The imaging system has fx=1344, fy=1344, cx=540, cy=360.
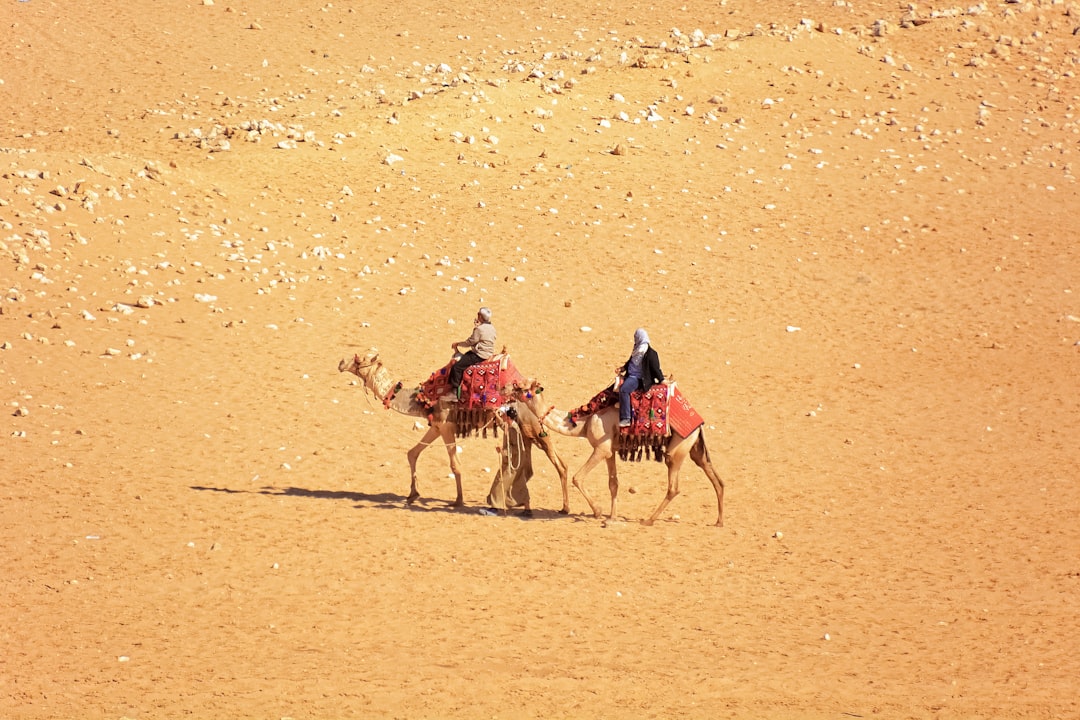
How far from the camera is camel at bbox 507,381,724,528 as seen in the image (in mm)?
14281

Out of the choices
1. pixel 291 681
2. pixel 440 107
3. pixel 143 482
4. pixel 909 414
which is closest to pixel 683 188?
pixel 440 107

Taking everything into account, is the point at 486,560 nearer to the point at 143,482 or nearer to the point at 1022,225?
the point at 143,482

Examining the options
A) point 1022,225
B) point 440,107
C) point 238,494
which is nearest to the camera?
point 238,494

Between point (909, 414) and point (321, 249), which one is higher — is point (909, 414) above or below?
below

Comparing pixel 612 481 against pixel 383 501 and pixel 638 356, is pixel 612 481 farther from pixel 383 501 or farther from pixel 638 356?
pixel 383 501

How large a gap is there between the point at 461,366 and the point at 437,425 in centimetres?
72

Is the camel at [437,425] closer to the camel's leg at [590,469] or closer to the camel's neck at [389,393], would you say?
the camel's neck at [389,393]

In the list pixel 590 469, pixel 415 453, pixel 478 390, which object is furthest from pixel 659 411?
pixel 415 453

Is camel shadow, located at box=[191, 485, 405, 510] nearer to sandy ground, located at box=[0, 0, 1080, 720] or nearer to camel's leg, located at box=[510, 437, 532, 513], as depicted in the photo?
sandy ground, located at box=[0, 0, 1080, 720]

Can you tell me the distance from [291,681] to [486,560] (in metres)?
3.22

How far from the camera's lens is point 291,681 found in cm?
1048

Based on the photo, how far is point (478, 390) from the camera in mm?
14383

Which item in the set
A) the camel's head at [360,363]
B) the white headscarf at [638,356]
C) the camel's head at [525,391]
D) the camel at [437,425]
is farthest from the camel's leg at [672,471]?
the camel's head at [360,363]

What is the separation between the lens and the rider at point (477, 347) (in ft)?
47.2
